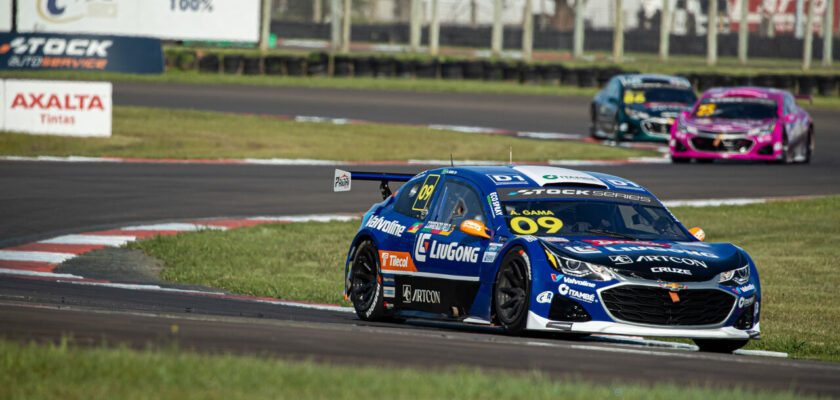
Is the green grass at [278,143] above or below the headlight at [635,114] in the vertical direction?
below

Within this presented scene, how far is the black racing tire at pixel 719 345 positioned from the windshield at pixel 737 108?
57.5 feet

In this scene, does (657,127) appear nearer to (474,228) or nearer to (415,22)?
(474,228)

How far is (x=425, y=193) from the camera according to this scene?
10.6m

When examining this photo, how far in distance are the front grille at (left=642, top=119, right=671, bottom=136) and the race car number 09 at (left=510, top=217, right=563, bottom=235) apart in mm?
21257

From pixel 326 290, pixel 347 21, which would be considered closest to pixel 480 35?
pixel 347 21

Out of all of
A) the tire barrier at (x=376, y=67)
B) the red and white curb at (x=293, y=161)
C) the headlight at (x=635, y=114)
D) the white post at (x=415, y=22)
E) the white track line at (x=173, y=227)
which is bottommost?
the white track line at (x=173, y=227)

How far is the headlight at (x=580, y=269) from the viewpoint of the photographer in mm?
8830

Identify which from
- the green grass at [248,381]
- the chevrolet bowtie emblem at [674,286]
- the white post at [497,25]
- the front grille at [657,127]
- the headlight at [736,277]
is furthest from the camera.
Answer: the white post at [497,25]

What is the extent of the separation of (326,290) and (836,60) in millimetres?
68685

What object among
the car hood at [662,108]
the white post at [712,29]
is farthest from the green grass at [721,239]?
the white post at [712,29]

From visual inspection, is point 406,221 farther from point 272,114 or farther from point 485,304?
point 272,114

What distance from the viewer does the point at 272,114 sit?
38250 mm

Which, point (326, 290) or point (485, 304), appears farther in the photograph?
point (326, 290)

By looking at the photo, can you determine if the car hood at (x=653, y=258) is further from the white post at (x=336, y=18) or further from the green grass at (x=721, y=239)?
the white post at (x=336, y=18)
